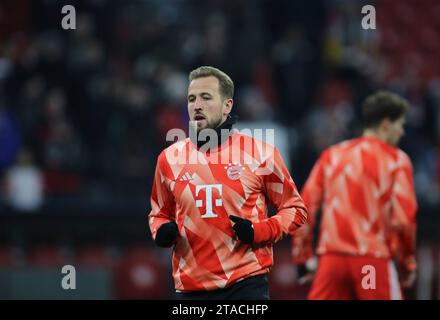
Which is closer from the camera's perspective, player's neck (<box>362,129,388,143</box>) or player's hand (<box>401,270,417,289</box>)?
player's hand (<box>401,270,417,289</box>)

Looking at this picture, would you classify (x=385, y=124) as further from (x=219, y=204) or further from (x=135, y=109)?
(x=135, y=109)

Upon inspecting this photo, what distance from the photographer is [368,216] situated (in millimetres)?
7316

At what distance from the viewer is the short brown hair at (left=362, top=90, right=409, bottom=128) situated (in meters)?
7.42

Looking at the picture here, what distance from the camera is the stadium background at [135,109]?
1223 centimetres

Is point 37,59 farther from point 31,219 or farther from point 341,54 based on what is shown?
point 341,54

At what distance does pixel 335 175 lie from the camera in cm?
746

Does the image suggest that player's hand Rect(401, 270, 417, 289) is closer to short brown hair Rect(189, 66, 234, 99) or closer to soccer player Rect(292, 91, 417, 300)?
soccer player Rect(292, 91, 417, 300)

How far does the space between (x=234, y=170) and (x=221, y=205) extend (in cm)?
23

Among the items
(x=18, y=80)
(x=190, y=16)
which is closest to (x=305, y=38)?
(x=190, y=16)

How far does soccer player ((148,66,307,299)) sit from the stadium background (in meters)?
5.71

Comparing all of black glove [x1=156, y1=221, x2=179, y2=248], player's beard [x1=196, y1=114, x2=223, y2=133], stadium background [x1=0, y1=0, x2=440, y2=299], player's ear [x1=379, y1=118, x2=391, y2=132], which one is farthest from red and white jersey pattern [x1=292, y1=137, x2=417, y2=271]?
stadium background [x1=0, y1=0, x2=440, y2=299]

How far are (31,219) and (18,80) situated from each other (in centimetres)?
209

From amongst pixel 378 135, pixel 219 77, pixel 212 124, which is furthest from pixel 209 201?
pixel 378 135

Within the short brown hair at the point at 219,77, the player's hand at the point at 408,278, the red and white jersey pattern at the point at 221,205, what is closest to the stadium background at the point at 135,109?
the player's hand at the point at 408,278
